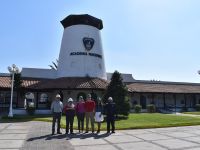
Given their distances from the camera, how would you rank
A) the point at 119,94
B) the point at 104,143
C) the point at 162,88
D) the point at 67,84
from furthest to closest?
the point at 162,88 → the point at 67,84 → the point at 119,94 → the point at 104,143

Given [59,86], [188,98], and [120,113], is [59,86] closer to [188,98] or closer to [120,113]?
[120,113]

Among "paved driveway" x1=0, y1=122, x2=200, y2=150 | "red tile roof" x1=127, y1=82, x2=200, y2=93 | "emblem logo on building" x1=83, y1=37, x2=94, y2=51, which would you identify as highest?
"emblem logo on building" x1=83, y1=37, x2=94, y2=51

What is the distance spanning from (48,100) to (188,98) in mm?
21177

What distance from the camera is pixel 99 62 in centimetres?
3200

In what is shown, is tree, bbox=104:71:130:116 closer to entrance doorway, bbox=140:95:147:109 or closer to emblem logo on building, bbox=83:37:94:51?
emblem logo on building, bbox=83:37:94:51

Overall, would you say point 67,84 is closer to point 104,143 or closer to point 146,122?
point 146,122

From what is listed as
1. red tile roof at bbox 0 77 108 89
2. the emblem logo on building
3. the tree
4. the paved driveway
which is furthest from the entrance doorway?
the paved driveway

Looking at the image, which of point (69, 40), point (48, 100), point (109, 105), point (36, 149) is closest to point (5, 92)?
point (48, 100)

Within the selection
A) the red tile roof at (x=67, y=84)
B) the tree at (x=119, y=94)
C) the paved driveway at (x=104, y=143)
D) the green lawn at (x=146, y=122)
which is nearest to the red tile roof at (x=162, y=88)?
the red tile roof at (x=67, y=84)

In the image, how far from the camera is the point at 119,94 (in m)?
22.5

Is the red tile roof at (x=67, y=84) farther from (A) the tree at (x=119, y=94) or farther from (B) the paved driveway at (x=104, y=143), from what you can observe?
(B) the paved driveway at (x=104, y=143)

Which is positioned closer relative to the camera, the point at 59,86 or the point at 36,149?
the point at 36,149

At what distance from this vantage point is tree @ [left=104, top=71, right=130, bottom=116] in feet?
72.5

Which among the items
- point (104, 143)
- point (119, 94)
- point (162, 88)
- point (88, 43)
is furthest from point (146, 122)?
point (162, 88)
